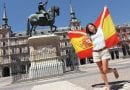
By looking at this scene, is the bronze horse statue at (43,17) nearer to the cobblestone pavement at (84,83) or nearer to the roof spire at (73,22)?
the cobblestone pavement at (84,83)

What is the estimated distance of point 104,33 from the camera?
7980 millimetres

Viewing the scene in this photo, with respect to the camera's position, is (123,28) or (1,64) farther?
(123,28)

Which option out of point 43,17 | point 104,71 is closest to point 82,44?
point 104,71

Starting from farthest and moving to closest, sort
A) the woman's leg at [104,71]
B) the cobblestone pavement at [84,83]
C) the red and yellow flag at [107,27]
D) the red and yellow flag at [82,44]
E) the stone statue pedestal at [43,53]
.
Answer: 1. the stone statue pedestal at [43,53]
2. the red and yellow flag at [82,44]
3. the red and yellow flag at [107,27]
4. the cobblestone pavement at [84,83]
5. the woman's leg at [104,71]

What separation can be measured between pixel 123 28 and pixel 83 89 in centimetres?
10499

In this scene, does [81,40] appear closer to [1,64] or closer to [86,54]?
[86,54]

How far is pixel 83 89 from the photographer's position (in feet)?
26.2

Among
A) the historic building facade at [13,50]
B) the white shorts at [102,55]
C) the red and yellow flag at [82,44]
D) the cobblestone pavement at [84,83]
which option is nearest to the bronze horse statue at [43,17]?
the cobblestone pavement at [84,83]

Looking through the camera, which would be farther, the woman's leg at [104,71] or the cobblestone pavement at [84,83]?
the cobblestone pavement at [84,83]

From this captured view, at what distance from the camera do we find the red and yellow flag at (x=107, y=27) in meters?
8.01

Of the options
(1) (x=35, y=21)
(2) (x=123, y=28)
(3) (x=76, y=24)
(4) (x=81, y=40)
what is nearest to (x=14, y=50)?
(3) (x=76, y=24)

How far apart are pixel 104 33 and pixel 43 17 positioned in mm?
17449

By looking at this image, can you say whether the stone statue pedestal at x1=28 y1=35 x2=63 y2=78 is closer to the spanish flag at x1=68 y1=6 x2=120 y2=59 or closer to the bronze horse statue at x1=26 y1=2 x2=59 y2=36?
the bronze horse statue at x1=26 y1=2 x2=59 y2=36

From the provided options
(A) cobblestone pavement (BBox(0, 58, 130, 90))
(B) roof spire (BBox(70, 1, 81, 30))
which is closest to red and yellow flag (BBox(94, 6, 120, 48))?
(A) cobblestone pavement (BBox(0, 58, 130, 90))
